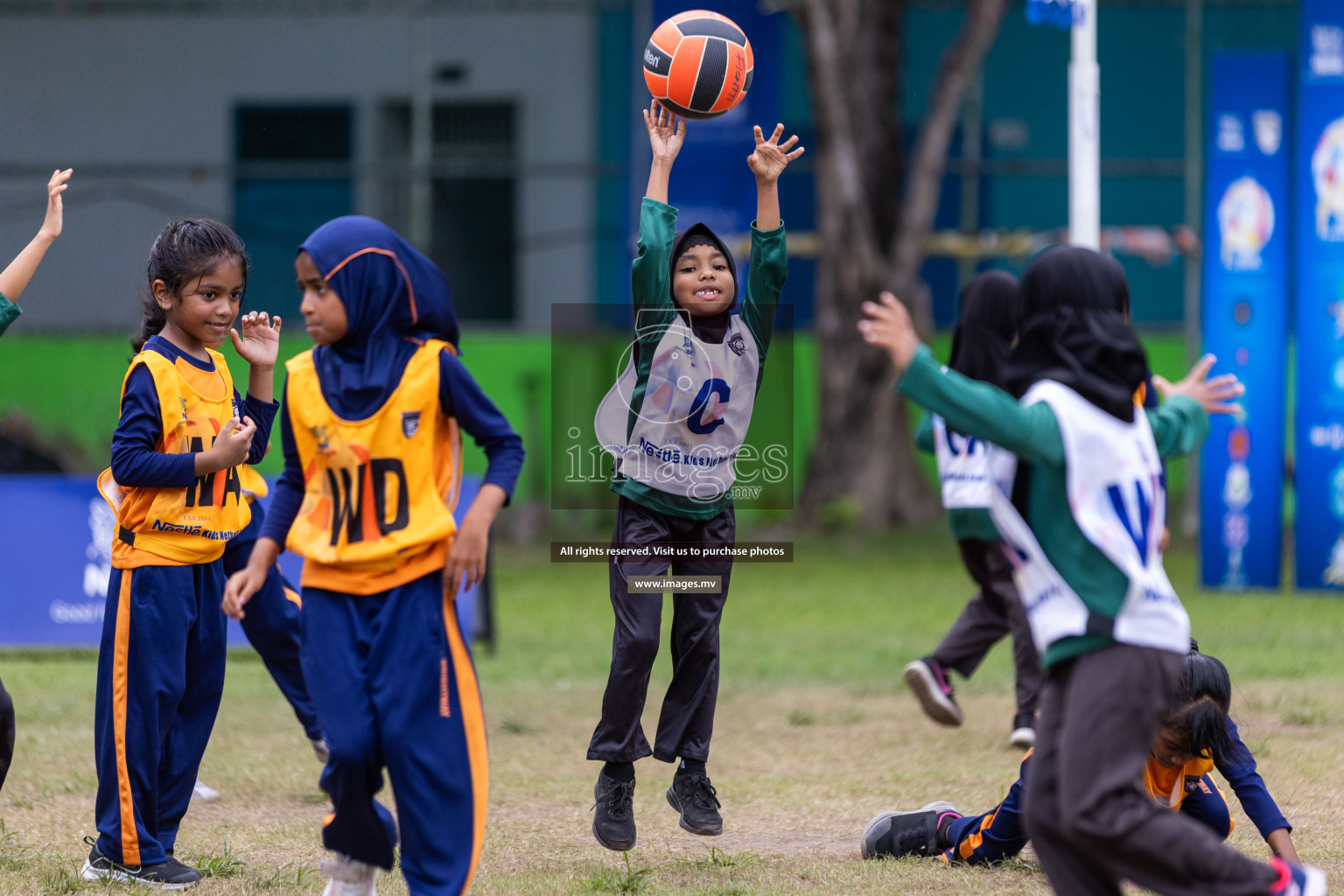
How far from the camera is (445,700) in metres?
3.80

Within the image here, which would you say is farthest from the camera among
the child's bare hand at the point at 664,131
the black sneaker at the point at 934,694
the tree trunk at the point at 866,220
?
the tree trunk at the point at 866,220

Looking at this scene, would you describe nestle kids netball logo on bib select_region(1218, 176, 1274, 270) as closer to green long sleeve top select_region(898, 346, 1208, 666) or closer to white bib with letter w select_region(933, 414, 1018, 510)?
white bib with letter w select_region(933, 414, 1018, 510)

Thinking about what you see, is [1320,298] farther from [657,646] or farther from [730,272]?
[657,646]

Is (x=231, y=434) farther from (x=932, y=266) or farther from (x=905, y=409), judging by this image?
(x=932, y=266)

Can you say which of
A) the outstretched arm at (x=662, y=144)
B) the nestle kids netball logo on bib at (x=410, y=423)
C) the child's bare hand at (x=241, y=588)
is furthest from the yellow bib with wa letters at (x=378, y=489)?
the outstretched arm at (x=662, y=144)

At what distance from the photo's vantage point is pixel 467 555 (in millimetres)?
3803

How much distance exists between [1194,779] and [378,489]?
7.82 feet

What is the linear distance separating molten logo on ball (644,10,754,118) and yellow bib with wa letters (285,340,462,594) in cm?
182

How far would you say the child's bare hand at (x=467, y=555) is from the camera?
3799 millimetres

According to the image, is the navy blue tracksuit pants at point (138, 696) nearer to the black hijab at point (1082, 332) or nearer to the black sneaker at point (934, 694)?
the black hijab at point (1082, 332)

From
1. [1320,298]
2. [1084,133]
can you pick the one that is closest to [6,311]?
[1084,133]

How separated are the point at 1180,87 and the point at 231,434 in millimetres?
15978

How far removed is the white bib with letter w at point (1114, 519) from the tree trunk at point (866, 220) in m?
11.6

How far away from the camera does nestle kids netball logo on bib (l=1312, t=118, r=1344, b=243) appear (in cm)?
1143
